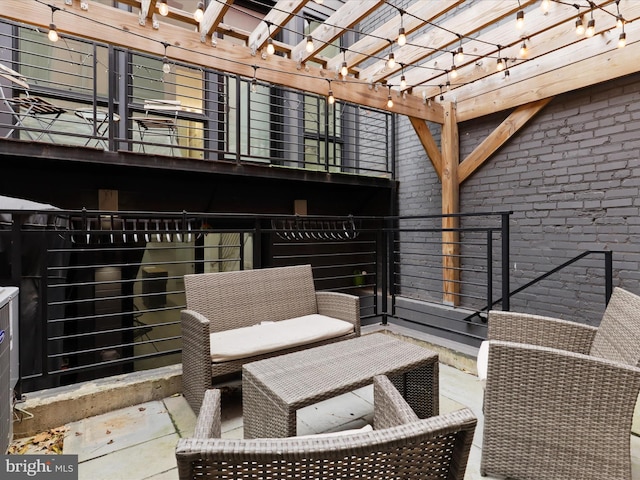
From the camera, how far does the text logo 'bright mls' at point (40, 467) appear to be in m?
1.49

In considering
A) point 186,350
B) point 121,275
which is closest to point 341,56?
point 186,350

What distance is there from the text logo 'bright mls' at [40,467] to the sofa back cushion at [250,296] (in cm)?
92

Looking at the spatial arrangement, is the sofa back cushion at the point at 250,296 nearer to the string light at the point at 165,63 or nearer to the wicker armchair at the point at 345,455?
the string light at the point at 165,63

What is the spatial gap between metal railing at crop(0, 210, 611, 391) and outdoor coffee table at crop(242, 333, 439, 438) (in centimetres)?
93

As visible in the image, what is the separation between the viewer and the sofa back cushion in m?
2.34

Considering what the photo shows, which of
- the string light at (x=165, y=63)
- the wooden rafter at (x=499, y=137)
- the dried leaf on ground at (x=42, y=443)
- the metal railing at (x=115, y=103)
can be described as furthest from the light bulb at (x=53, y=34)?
the wooden rafter at (x=499, y=137)

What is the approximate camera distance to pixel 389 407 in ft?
3.51

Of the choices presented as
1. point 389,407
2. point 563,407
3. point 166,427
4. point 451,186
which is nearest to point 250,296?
point 166,427

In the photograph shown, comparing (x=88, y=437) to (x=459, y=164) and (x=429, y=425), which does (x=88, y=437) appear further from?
(x=459, y=164)

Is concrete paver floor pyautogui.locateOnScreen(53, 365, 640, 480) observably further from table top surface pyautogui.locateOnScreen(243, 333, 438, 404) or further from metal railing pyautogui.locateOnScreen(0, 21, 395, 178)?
metal railing pyautogui.locateOnScreen(0, 21, 395, 178)

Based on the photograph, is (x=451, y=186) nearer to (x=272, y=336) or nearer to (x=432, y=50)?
(x=432, y=50)

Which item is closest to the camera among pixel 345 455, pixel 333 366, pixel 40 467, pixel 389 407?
pixel 345 455

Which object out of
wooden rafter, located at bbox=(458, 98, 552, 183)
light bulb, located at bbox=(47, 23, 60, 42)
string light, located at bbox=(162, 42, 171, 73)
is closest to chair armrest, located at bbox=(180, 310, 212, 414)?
string light, located at bbox=(162, 42, 171, 73)

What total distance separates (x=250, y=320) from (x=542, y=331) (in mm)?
1730
